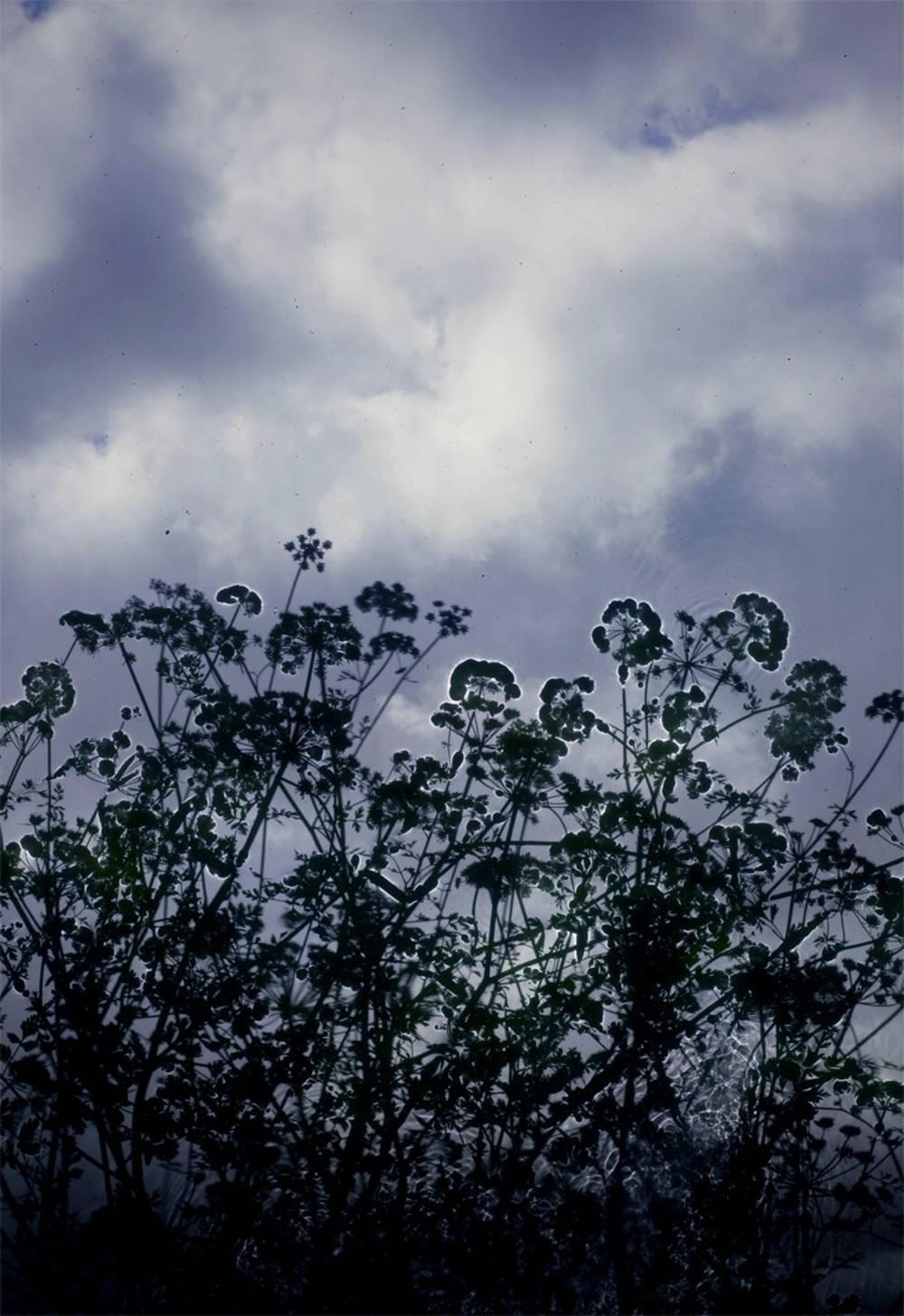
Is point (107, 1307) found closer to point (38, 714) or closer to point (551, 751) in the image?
point (38, 714)

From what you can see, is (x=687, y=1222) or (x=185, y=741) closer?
(x=687, y=1222)

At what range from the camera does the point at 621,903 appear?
31.5 feet

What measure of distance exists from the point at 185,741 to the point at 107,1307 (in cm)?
517

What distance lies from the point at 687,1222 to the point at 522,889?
3391mm

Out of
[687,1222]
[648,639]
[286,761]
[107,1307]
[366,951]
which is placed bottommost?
[107,1307]

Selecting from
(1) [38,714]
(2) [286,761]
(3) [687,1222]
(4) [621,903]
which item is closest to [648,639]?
(4) [621,903]

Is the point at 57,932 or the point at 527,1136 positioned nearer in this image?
the point at 527,1136

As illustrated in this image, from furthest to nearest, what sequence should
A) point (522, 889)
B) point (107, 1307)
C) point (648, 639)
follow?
point (648, 639), point (522, 889), point (107, 1307)

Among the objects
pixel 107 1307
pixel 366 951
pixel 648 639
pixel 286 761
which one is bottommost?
pixel 107 1307

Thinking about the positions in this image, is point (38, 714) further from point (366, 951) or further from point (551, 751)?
point (551, 751)

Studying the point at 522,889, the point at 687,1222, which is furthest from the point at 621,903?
the point at 687,1222

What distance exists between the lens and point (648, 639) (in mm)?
10531

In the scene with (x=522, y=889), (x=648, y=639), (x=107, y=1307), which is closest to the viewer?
(x=107, y=1307)

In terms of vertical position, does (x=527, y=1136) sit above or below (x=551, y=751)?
below
